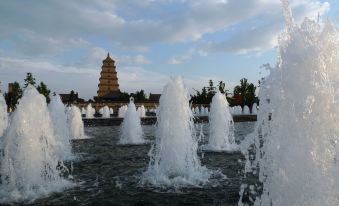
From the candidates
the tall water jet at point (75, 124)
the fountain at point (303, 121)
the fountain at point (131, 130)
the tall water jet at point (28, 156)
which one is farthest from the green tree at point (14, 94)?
the fountain at point (303, 121)

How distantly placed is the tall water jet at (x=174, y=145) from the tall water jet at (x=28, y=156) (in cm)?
268

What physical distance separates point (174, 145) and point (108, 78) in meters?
115

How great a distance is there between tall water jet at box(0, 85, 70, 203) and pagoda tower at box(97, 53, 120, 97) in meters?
113

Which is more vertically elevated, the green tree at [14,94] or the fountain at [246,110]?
the green tree at [14,94]

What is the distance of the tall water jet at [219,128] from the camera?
18953mm

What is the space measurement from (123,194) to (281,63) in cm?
544

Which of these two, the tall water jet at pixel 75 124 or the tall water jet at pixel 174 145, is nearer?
the tall water jet at pixel 174 145

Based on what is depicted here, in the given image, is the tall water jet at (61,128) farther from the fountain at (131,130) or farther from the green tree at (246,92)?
the green tree at (246,92)

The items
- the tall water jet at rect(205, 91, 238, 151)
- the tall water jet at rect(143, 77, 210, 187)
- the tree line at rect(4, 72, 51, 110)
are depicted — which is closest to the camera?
the tall water jet at rect(143, 77, 210, 187)

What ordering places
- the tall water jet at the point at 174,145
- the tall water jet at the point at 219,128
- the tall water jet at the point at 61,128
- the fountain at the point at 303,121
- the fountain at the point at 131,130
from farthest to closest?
1. the fountain at the point at 131,130
2. the tall water jet at the point at 219,128
3. the tall water jet at the point at 61,128
4. the tall water jet at the point at 174,145
5. the fountain at the point at 303,121

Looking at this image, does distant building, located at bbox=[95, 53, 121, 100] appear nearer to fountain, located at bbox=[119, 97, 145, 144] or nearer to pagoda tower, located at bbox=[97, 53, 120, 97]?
pagoda tower, located at bbox=[97, 53, 120, 97]

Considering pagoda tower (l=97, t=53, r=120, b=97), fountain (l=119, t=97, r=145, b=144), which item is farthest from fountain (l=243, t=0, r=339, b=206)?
pagoda tower (l=97, t=53, r=120, b=97)

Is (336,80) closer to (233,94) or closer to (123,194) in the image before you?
(123,194)

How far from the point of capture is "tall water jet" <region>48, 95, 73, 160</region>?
17.5 metres
